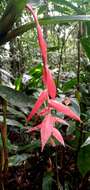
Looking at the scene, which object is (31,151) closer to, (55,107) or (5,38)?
(5,38)

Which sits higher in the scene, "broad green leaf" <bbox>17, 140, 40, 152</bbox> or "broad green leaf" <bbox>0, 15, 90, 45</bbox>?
"broad green leaf" <bbox>0, 15, 90, 45</bbox>

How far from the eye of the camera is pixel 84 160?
92cm

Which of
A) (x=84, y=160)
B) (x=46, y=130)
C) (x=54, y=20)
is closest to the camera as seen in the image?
(x=46, y=130)

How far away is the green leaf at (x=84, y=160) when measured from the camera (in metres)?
0.92

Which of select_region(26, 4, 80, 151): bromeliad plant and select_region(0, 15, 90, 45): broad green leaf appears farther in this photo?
select_region(0, 15, 90, 45): broad green leaf

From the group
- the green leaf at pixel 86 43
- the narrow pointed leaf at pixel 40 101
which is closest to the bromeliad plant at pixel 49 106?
the narrow pointed leaf at pixel 40 101

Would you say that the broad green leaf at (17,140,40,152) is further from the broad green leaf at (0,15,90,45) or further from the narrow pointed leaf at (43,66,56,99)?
the narrow pointed leaf at (43,66,56,99)

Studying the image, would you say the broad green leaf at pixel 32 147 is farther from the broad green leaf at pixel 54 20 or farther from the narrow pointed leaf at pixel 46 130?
the narrow pointed leaf at pixel 46 130

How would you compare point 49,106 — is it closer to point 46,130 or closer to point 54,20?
point 46,130

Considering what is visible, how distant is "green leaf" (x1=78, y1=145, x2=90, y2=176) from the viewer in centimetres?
92

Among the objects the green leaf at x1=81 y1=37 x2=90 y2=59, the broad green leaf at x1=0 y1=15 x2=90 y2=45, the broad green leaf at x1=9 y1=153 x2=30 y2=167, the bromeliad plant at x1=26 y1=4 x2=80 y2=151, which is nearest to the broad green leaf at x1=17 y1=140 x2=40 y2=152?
the broad green leaf at x1=9 y1=153 x2=30 y2=167

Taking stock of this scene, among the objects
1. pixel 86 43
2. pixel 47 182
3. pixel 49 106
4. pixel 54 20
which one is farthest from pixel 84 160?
pixel 49 106

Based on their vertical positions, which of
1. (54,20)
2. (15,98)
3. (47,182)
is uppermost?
(54,20)

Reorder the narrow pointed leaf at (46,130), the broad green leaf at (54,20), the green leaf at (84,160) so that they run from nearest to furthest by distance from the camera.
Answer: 1. the narrow pointed leaf at (46,130)
2. the broad green leaf at (54,20)
3. the green leaf at (84,160)
